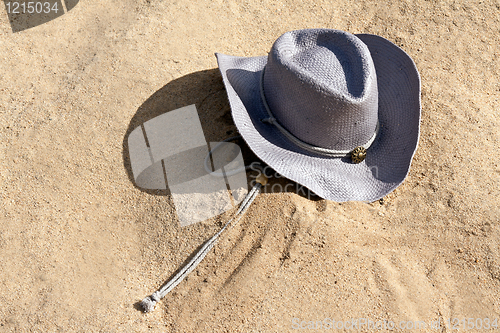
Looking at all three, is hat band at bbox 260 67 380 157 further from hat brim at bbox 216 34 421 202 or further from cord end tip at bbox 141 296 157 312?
cord end tip at bbox 141 296 157 312

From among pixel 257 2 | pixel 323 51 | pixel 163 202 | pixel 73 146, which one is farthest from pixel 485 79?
pixel 73 146

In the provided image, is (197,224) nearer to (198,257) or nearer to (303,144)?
(198,257)

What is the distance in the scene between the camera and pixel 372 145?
11.5ft

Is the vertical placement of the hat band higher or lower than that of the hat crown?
lower

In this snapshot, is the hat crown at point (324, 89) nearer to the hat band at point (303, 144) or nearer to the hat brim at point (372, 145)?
the hat band at point (303, 144)

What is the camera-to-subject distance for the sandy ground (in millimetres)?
3033

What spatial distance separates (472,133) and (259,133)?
2.14m

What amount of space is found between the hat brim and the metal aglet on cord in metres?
0.32

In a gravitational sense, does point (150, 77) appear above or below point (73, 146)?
above

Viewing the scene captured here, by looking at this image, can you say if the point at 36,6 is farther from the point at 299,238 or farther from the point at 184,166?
the point at 299,238

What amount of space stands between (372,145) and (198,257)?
5.59 feet

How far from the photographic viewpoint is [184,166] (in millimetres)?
3533

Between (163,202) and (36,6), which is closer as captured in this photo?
(163,202)

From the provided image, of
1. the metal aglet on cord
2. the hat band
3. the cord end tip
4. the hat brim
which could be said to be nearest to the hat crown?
the hat band
